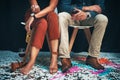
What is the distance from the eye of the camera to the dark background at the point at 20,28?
3.14 meters

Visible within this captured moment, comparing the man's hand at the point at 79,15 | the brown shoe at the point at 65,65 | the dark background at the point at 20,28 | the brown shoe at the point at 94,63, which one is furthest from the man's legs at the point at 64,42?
the dark background at the point at 20,28

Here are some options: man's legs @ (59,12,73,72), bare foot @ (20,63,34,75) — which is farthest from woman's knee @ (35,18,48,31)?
bare foot @ (20,63,34,75)

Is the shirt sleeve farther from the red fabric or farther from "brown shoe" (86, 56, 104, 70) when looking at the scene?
"brown shoe" (86, 56, 104, 70)

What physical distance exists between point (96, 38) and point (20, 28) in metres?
1.03

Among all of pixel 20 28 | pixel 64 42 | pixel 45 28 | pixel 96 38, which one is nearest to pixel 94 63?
pixel 96 38

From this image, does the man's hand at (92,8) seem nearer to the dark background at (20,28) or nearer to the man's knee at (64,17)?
the man's knee at (64,17)

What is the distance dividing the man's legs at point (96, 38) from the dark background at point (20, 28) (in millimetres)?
565

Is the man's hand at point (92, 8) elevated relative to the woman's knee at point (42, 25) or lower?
elevated

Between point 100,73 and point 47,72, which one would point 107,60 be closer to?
point 100,73

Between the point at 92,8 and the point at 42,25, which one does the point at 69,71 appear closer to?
the point at 42,25

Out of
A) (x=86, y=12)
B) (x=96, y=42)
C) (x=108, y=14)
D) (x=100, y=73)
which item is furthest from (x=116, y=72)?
(x=108, y=14)

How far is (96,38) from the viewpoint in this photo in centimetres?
275

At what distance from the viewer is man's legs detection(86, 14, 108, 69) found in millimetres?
2711

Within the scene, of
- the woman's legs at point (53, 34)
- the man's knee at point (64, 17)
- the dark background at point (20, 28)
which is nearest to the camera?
the woman's legs at point (53, 34)
